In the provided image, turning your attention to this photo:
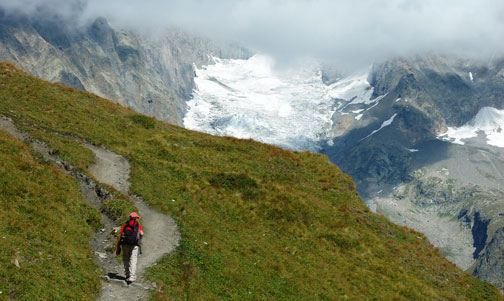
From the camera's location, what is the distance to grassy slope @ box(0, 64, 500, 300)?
26312 millimetres

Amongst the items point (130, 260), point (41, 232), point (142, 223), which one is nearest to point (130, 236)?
point (130, 260)

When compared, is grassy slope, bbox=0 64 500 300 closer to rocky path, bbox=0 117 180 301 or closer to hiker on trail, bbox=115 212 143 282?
rocky path, bbox=0 117 180 301

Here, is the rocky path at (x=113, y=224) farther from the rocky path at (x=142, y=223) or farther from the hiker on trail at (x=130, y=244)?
the hiker on trail at (x=130, y=244)

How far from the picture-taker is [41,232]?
2177 centimetres

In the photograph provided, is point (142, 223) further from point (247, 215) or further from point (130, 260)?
point (247, 215)

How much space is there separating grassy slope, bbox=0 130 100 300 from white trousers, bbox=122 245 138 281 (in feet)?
5.03

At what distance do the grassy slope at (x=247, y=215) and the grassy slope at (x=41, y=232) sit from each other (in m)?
4.13

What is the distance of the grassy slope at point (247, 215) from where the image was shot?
26312mm

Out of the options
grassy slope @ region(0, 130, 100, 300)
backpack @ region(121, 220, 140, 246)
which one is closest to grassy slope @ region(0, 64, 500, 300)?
backpack @ region(121, 220, 140, 246)

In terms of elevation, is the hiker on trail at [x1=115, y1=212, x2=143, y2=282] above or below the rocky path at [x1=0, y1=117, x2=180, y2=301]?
above

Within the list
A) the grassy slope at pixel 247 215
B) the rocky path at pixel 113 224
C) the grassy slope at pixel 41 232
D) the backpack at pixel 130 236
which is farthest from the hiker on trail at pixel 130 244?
the grassy slope at pixel 247 215

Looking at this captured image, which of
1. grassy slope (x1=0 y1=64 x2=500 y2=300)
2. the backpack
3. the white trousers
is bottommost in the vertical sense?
grassy slope (x1=0 y1=64 x2=500 y2=300)

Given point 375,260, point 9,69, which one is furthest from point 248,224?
point 9,69

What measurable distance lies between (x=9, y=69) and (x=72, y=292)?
41.9 metres
